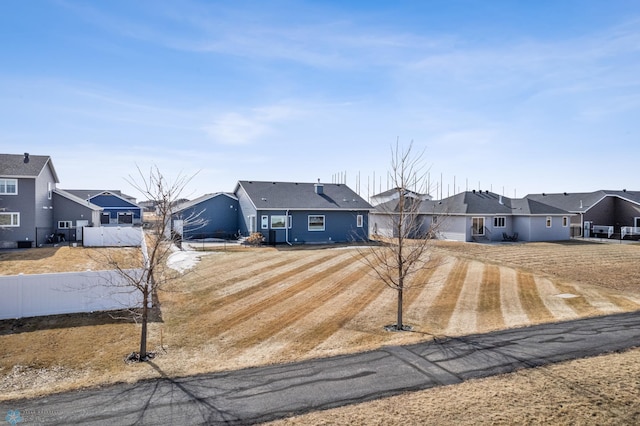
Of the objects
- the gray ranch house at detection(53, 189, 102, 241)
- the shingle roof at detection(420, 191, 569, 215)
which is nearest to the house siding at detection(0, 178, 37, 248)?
the gray ranch house at detection(53, 189, 102, 241)

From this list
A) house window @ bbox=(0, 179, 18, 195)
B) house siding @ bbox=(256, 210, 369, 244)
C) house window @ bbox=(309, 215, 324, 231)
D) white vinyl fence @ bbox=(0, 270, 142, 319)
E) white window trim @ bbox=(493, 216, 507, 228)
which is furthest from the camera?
white window trim @ bbox=(493, 216, 507, 228)

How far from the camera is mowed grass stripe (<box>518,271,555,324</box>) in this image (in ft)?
48.4

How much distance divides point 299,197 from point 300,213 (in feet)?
7.50

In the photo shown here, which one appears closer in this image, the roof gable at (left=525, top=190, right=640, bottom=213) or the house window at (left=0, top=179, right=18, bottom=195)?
the house window at (left=0, top=179, right=18, bottom=195)

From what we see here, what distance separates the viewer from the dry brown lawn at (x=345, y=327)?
8016 millimetres

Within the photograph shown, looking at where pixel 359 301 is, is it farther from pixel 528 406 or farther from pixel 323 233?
pixel 323 233

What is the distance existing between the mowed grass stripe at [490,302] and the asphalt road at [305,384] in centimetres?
164

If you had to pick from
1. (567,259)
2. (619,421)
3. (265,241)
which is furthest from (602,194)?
(619,421)

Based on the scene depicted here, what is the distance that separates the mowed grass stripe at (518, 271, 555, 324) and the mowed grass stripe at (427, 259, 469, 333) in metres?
2.77

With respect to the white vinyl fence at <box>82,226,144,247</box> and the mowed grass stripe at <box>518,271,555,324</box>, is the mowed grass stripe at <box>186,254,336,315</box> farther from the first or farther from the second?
the white vinyl fence at <box>82,226,144,247</box>

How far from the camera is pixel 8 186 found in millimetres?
30156

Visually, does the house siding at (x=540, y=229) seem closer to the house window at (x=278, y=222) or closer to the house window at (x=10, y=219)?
the house window at (x=278, y=222)

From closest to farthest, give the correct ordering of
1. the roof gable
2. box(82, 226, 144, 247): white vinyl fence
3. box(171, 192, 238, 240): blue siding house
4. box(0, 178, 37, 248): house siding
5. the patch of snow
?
the patch of snow, box(0, 178, 37, 248): house siding, box(82, 226, 144, 247): white vinyl fence, box(171, 192, 238, 240): blue siding house, the roof gable

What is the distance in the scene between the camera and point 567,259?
92.0 ft
